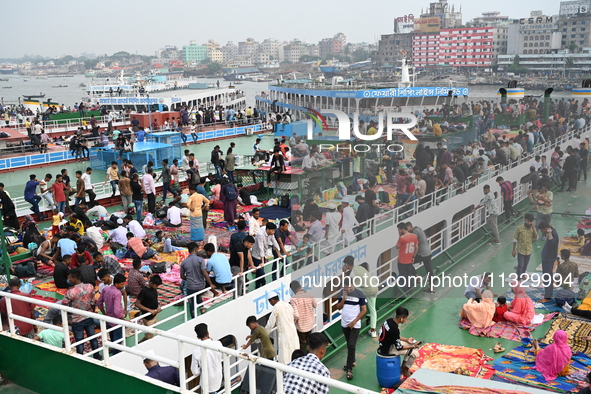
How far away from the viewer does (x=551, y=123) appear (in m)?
14.0

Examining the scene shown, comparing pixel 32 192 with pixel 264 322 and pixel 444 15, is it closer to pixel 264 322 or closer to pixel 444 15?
pixel 264 322

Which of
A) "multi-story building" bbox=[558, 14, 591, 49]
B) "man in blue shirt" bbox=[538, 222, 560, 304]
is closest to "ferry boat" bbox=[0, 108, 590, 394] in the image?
"man in blue shirt" bbox=[538, 222, 560, 304]

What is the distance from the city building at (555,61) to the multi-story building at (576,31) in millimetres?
257

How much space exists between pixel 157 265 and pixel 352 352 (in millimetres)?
3861

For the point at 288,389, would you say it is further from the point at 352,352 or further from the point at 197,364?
the point at 352,352

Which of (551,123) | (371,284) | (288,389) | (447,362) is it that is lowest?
(447,362)

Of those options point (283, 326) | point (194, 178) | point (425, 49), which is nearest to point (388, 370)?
point (283, 326)

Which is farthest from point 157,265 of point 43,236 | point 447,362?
point 447,362

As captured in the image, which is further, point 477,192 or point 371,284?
point 477,192

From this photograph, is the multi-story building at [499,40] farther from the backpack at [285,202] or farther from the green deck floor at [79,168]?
the backpack at [285,202]

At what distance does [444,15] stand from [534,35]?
14.6 m

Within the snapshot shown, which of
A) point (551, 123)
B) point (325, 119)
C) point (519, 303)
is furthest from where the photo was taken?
point (325, 119)

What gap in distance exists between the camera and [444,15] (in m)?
36.9

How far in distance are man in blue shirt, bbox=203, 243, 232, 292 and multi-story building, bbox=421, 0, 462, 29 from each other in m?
31.5
